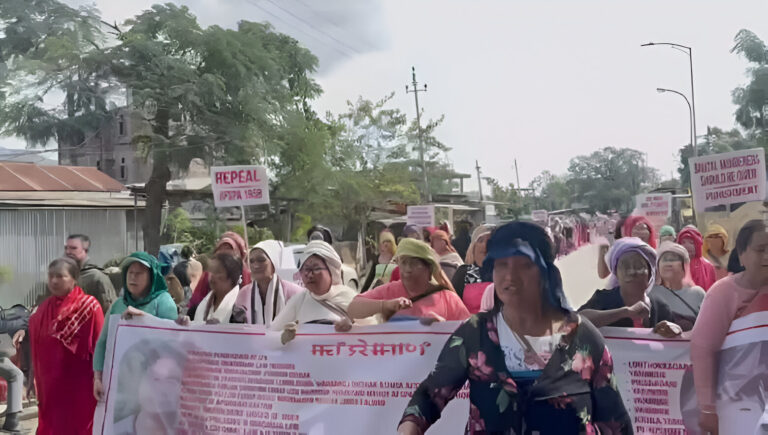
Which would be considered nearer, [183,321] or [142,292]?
[183,321]

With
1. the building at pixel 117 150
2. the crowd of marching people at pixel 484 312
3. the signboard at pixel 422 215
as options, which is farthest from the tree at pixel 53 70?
the crowd of marching people at pixel 484 312

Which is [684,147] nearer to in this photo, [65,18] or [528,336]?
[65,18]

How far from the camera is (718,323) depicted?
3299 mm

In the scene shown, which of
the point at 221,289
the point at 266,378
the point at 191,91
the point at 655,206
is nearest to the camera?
the point at 266,378

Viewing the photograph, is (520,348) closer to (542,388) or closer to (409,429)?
(542,388)

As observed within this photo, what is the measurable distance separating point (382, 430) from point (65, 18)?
28.3m

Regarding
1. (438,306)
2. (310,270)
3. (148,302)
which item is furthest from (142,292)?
(438,306)

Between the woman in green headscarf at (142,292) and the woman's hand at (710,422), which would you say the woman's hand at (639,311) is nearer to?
the woman's hand at (710,422)

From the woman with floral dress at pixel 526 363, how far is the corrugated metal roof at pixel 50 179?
20.3 meters

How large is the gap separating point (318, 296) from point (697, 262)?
3.90m

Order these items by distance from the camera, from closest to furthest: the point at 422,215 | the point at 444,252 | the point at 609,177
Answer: the point at 444,252 → the point at 422,215 → the point at 609,177

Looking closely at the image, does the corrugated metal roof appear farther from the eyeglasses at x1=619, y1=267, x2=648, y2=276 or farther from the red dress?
the eyeglasses at x1=619, y1=267, x2=648, y2=276

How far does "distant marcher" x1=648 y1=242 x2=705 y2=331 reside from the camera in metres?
A: 4.32

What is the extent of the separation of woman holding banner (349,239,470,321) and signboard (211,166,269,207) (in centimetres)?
534
